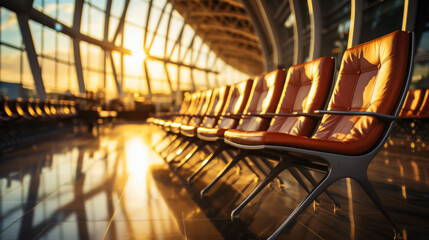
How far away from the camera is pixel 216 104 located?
180 inches

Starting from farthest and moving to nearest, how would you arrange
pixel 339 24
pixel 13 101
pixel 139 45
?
pixel 139 45 < pixel 339 24 < pixel 13 101

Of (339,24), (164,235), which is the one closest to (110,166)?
(164,235)

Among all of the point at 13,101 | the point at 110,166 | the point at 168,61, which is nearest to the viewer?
the point at 110,166

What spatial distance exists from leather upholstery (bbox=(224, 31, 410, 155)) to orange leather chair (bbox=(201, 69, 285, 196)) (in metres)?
0.61

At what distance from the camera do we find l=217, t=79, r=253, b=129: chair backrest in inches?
136

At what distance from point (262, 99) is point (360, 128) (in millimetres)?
1546

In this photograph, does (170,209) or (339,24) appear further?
(339,24)

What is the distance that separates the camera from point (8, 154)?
4723 millimetres

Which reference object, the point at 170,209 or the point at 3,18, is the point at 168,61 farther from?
the point at 170,209

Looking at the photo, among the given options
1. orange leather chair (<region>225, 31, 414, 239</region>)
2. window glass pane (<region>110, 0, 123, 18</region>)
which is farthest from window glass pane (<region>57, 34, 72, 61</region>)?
orange leather chair (<region>225, 31, 414, 239</region>)

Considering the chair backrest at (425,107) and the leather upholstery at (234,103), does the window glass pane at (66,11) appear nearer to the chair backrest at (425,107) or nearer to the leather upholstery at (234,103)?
the leather upholstery at (234,103)

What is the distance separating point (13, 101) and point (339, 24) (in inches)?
269

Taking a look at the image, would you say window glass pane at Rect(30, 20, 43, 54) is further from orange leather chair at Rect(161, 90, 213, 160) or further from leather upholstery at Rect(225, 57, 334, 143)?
leather upholstery at Rect(225, 57, 334, 143)

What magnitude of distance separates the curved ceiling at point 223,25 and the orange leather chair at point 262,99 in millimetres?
13316
